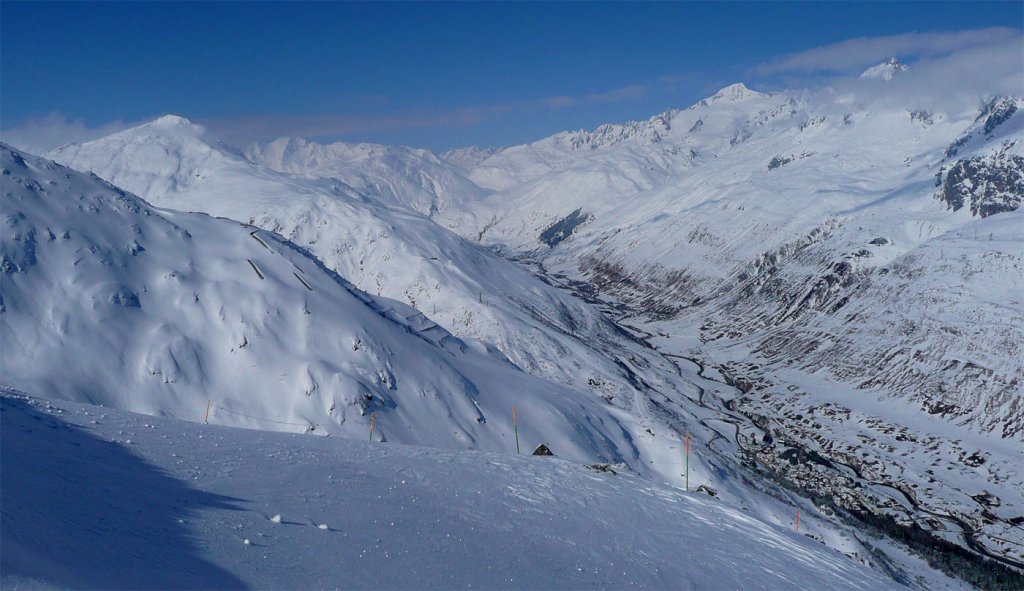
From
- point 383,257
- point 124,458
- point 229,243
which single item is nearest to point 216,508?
point 124,458

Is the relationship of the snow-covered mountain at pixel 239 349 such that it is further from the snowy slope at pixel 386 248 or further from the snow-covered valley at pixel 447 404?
the snowy slope at pixel 386 248

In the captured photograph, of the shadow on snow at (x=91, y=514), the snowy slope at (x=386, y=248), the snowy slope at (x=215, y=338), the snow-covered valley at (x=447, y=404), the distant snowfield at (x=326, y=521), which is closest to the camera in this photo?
the shadow on snow at (x=91, y=514)

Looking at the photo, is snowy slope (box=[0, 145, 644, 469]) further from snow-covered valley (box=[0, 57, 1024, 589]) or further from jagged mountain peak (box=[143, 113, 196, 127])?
jagged mountain peak (box=[143, 113, 196, 127])

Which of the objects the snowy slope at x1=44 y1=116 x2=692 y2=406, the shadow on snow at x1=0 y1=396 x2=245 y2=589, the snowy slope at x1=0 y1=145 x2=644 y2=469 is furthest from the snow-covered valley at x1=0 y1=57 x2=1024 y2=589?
the snowy slope at x1=44 y1=116 x2=692 y2=406

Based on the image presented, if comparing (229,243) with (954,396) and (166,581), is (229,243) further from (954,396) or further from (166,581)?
(954,396)

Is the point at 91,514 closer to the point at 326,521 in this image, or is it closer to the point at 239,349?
the point at 326,521

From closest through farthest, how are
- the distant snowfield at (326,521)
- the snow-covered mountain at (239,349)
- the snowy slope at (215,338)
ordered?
the distant snowfield at (326,521) < the snowy slope at (215,338) < the snow-covered mountain at (239,349)

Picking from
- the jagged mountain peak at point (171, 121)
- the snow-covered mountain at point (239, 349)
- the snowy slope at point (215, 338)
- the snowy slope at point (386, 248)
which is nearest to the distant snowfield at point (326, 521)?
the snow-covered mountain at point (239, 349)
